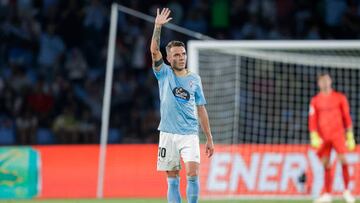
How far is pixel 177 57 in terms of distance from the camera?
10531 mm

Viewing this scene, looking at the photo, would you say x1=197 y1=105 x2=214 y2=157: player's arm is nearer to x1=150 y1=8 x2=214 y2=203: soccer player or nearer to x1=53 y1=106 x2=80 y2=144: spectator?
x1=150 y1=8 x2=214 y2=203: soccer player

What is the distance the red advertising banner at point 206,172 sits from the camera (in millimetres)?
16328

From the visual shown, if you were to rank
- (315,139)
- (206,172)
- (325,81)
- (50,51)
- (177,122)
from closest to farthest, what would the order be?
1. (177,122)
2. (325,81)
3. (315,139)
4. (206,172)
5. (50,51)

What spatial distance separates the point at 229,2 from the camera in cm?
2131

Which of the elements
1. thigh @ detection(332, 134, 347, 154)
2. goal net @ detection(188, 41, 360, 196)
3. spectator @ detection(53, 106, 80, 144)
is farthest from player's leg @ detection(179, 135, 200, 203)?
spectator @ detection(53, 106, 80, 144)

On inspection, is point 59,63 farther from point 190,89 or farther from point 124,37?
point 190,89

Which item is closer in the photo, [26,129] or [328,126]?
[328,126]

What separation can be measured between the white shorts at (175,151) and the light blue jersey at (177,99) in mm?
67

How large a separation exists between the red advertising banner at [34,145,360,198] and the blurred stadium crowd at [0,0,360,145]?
2965 millimetres

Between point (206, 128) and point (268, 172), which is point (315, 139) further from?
point (206, 128)

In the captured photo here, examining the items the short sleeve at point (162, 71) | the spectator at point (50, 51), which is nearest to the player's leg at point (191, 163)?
the short sleeve at point (162, 71)

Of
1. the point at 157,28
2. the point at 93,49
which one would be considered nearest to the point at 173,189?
the point at 157,28

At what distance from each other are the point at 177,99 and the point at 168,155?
1.96ft

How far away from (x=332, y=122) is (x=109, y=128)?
19.7 feet
